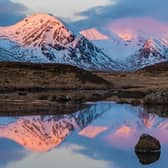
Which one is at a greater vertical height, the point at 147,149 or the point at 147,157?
the point at 147,149

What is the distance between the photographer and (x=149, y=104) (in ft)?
211

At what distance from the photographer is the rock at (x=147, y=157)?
26.2 metres

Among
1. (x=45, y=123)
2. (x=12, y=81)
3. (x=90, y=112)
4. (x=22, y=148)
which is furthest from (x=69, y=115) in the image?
(x=12, y=81)

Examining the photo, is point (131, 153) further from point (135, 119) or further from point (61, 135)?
point (135, 119)

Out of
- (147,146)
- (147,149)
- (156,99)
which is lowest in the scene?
(147,149)

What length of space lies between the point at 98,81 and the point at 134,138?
7524 cm

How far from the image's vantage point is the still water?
87.2 feet

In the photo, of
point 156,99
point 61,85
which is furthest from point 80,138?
point 61,85

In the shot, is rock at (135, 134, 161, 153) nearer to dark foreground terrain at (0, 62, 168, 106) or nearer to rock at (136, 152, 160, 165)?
rock at (136, 152, 160, 165)

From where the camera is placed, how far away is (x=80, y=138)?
35.8 metres

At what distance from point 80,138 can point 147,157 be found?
9.41 metres

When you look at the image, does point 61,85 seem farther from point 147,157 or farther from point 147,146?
point 147,157

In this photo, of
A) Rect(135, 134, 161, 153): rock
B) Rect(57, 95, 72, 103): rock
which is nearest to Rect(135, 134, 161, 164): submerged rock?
Rect(135, 134, 161, 153): rock

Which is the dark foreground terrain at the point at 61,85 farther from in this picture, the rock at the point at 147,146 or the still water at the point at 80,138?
the rock at the point at 147,146
